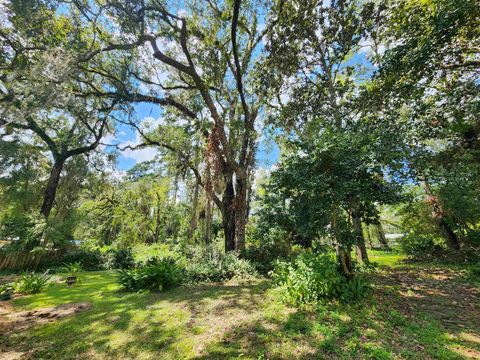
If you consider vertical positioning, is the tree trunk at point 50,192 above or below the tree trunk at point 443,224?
above

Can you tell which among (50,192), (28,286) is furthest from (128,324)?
(50,192)

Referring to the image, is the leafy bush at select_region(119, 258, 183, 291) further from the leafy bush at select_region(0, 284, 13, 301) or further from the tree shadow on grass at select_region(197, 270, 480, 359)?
the tree shadow on grass at select_region(197, 270, 480, 359)

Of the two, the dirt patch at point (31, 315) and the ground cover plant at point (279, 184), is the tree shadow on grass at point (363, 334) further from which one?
the dirt patch at point (31, 315)

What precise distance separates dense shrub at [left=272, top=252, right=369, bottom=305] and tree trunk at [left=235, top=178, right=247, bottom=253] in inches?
151

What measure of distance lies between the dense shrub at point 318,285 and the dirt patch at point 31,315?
4.52m

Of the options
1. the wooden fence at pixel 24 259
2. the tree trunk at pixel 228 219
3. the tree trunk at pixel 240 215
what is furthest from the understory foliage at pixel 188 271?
the wooden fence at pixel 24 259

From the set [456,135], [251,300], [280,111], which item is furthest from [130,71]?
[456,135]

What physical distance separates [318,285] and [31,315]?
595cm

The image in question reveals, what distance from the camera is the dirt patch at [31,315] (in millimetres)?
4094

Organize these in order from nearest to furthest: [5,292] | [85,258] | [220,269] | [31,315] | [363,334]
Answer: [363,334] → [31,315] → [5,292] → [220,269] → [85,258]

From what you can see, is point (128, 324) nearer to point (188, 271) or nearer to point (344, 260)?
point (188, 271)

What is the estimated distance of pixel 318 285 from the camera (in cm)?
446

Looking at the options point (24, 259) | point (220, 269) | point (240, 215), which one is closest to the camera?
point (220, 269)

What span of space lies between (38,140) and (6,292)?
12.8 meters
